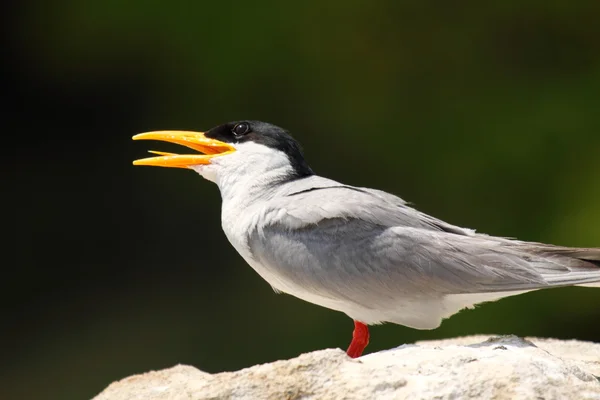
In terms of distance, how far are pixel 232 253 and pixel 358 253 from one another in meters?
4.18

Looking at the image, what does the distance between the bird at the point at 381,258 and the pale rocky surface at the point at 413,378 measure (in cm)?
51

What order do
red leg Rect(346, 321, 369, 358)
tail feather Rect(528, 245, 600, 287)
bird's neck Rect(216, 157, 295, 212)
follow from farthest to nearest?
bird's neck Rect(216, 157, 295, 212), red leg Rect(346, 321, 369, 358), tail feather Rect(528, 245, 600, 287)

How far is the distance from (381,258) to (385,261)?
0.07 feet

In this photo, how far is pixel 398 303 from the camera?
3516mm

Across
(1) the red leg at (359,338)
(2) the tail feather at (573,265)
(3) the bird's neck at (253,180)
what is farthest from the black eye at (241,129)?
(2) the tail feather at (573,265)

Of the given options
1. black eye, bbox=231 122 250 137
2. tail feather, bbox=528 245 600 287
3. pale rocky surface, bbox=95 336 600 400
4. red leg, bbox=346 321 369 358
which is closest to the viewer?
pale rocky surface, bbox=95 336 600 400

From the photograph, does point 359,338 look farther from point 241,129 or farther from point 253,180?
point 241,129

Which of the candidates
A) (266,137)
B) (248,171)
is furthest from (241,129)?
(248,171)

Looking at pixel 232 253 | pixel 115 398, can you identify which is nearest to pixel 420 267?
pixel 115 398

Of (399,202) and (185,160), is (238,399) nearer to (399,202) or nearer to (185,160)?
(399,202)

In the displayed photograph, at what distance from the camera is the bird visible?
3.44m

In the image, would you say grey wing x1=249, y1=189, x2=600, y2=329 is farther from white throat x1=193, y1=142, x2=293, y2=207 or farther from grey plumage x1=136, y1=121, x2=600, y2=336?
white throat x1=193, y1=142, x2=293, y2=207

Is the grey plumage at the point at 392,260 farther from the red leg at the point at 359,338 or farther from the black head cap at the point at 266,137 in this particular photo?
the black head cap at the point at 266,137

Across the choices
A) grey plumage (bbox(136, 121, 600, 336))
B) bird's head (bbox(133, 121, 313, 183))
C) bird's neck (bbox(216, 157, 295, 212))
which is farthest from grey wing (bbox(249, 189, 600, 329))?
bird's head (bbox(133, 121, 313, 183))
